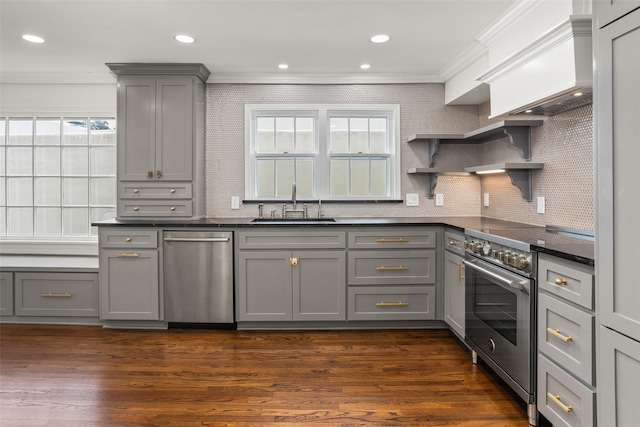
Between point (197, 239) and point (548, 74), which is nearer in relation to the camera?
point (548, 74)

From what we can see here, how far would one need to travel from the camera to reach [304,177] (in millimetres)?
4059

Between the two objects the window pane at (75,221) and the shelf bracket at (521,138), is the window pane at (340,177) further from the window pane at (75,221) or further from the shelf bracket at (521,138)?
the window pane at (75,221)

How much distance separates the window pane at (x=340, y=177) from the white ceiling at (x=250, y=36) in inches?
33.0

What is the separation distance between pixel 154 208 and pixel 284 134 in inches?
57.9

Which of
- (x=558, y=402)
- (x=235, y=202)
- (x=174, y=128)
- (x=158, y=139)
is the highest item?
(x=174, y=128)

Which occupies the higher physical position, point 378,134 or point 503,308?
point 378,134

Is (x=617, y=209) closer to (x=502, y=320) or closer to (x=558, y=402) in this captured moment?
(x=558, y=402)

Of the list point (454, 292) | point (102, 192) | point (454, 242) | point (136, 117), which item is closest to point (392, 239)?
point (454, 242)

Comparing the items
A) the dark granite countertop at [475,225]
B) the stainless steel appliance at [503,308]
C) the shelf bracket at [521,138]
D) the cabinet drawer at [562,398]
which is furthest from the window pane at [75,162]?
the cabinet drawer at [562,398]

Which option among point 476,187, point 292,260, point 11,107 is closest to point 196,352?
point 292,260

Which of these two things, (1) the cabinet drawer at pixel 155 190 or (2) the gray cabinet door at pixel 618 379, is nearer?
(2) the gray cabinet door at pixel 618 379

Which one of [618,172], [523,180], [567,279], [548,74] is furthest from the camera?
[523,180]

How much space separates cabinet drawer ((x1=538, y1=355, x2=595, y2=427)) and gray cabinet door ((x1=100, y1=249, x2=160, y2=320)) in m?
2.93

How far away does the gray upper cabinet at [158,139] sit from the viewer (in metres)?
3.62
